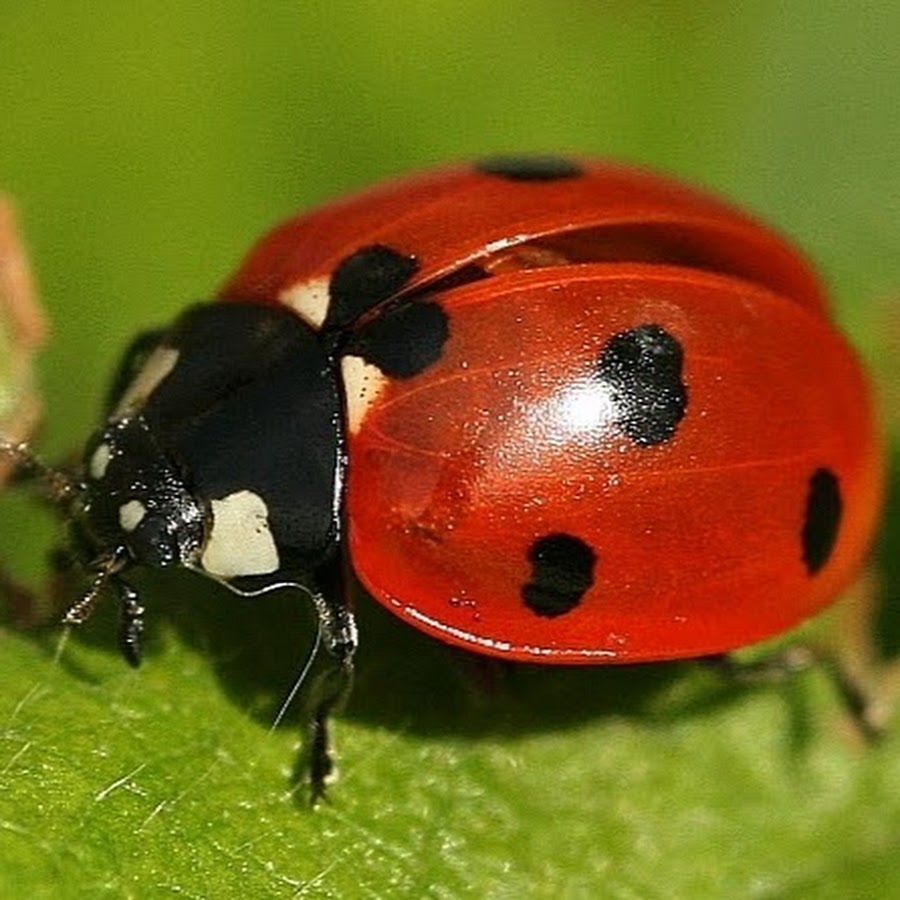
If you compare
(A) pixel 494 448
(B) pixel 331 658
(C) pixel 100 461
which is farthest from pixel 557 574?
(C) pixel 100 461

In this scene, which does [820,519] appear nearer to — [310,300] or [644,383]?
[644,383]

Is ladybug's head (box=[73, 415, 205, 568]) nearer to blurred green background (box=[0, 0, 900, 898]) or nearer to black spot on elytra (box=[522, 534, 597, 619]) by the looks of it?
blurred green background (box=[0, 0, 900, 898])

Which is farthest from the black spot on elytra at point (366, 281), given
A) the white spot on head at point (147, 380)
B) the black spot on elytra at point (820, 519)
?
the black spot on elytra at point (820, 519)

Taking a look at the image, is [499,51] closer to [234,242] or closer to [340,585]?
[234,242]

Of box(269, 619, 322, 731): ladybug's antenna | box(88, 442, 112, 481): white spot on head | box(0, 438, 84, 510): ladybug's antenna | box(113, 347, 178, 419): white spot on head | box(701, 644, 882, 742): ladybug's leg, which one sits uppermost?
box(113, 347, 178, 419): white spot on head

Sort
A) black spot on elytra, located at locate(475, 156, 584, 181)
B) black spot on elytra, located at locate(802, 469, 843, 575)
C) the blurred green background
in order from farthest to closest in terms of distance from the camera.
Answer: black spot on elytra, located at locate(475, 156, 584, 181) → black spot on elytra, located at locate(802, 469, 843, 575) → the blurred green background

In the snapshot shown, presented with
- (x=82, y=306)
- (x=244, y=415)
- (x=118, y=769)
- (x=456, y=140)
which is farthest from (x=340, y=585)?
(x=456, y=140)

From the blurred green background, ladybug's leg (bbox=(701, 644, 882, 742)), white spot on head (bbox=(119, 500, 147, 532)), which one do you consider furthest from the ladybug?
ladybug's leg (bbox=(701, 644, 882, 742))
